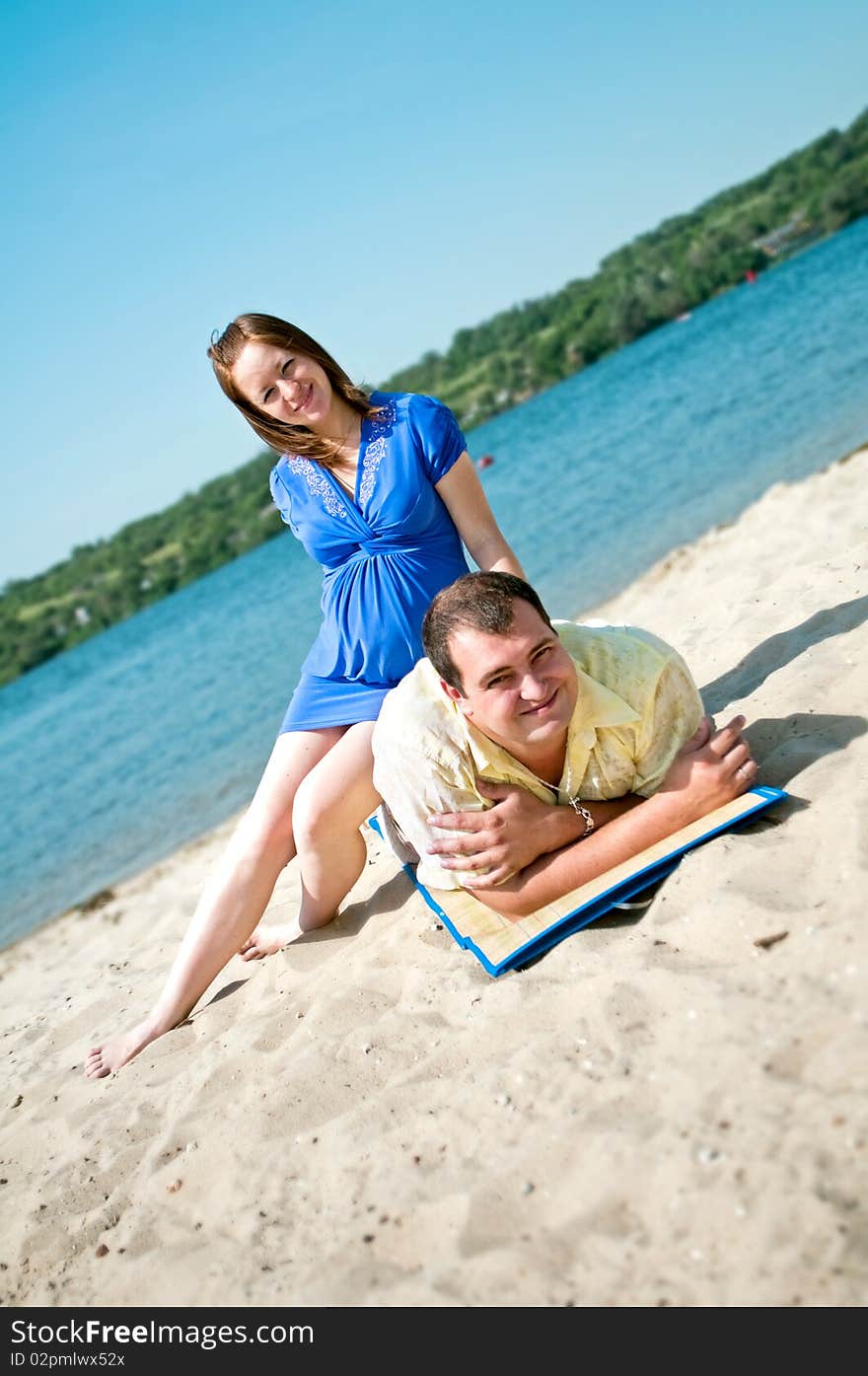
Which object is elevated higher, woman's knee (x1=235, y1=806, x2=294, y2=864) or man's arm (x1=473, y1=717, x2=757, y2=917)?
woman's knee (x1=235, y1=806, x2=294, y2=864)

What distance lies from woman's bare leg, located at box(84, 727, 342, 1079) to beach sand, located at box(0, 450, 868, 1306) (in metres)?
0.13

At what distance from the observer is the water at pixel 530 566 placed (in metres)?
10.3

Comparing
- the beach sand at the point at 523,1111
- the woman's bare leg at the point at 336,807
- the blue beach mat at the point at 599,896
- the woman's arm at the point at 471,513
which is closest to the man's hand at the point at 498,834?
the blue beach mat at the point at 599,896

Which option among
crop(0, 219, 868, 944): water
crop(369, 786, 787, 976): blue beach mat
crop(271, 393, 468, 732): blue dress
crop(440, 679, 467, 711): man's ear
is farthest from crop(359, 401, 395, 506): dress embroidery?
crop(0, 219, 868, 944): water

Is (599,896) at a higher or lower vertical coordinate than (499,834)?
lower

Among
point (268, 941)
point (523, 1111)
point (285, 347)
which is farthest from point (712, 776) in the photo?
point (285, 347)

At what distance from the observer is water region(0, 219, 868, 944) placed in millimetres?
10305

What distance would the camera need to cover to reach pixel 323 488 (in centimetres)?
391

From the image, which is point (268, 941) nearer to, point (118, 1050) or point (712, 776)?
point (118, 1050)

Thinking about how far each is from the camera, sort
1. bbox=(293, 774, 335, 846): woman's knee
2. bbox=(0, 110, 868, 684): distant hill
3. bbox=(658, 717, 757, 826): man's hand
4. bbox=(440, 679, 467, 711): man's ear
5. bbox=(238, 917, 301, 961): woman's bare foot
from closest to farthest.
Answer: bbox=(440, 679, 467, 711): man's ear → bbox=(658, 717, 757, 826): man's hand → bbox=(293, 774, 335, 846): woman's knee → bbox=(238, 917, 301, 961): woman's bare foot → bbox=(0, 110, 868, 684): distant hill

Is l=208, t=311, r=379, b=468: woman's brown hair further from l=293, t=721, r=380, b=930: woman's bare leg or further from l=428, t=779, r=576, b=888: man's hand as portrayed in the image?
l=428, t=779, r=576, b=888: man's hand

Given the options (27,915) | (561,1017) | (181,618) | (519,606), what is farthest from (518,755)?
→ (181,618)

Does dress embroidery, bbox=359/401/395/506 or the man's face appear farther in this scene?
dress embroidery, bbox=359/401/395/506

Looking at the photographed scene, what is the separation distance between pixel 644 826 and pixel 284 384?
2127 mm
